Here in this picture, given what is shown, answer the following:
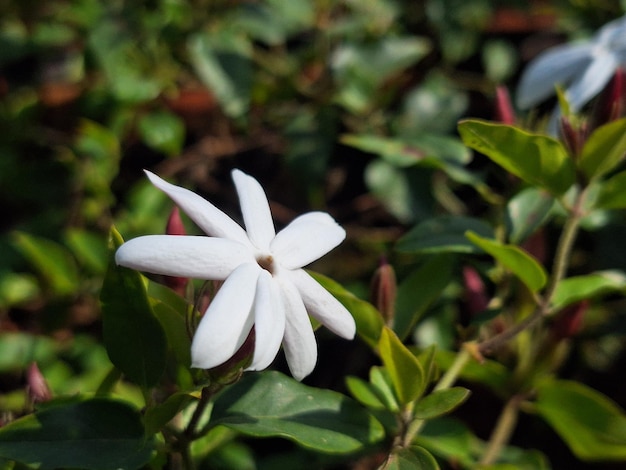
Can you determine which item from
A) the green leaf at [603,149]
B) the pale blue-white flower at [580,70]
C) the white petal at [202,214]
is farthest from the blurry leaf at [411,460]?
the pale blue-white flower at [580,70]

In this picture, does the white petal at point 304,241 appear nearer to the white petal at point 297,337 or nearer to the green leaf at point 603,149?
the white petal at point 297,337

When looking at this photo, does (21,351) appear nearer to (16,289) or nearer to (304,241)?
(16,289)

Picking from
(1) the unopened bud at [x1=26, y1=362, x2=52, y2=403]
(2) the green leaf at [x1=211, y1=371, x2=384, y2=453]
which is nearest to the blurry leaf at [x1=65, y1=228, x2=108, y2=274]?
(1) the unopened bud at [x1=26, y1=362, x2=52, y2=403]

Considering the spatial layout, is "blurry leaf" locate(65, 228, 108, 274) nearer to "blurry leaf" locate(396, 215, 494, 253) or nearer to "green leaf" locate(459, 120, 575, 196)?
"blurry leaf" locate(396, 215, 494, 253)

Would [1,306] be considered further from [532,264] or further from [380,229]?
[532,264]

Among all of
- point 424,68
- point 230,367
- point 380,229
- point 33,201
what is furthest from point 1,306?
point 424,68
